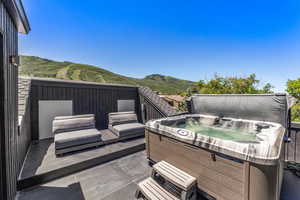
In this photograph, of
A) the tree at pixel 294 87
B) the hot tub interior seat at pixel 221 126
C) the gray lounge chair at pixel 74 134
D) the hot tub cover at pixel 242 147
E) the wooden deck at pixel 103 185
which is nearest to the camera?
the hot tub cover at pixel 242 147

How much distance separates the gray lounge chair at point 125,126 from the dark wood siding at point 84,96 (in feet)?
2.99

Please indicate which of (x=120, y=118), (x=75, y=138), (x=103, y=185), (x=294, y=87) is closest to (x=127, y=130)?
(x=120, y=118)

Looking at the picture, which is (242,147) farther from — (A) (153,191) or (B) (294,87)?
(B) (294,87)

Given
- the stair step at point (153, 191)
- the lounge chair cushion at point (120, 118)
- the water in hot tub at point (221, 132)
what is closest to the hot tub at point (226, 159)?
the water in hot tub at point (221, 132)

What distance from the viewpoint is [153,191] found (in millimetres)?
1728

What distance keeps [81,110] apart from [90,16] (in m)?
4.84

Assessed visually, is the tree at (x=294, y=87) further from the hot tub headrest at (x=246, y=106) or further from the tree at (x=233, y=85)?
the hot tub headrest at (x=246, y=106)

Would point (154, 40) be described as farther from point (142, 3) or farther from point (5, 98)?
point (5, 98)

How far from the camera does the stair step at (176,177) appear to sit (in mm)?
1640

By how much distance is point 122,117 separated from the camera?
4.36 m

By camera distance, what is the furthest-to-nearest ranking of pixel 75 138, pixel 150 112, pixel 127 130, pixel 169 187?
pixel 150 112
pixel 127 130
pixel 75 138
pixel 169 187

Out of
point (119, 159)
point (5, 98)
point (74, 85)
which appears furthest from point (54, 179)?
point (74, 85)

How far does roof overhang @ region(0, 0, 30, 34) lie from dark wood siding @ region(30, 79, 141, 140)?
7.43 feet

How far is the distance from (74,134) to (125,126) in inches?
57.4
